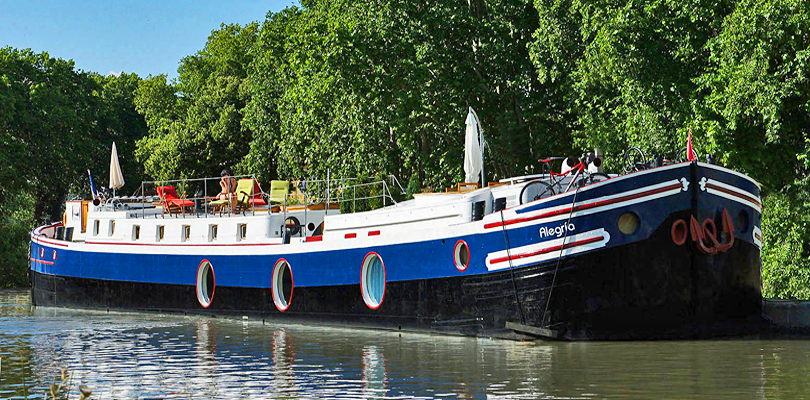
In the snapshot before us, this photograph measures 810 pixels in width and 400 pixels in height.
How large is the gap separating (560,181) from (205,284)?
11215 mm

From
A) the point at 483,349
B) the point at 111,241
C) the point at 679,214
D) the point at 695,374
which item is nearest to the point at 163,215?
the point at 111,241

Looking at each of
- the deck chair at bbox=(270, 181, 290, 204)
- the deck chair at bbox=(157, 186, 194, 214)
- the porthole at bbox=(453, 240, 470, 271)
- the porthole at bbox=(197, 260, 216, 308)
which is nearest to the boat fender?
the porthole at bbox=(453, 240, 470, 271)

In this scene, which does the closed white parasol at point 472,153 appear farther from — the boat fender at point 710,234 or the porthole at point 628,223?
the boat fender at point 710,234

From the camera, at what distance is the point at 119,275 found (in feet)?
97.0

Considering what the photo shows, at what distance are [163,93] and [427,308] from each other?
57209 mm

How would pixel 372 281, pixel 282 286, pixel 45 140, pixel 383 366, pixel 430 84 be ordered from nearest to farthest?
pixel 383 366
pixel 372 281
pixel 282 286
pixel 430 84
pixel 45 140

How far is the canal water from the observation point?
14242mm

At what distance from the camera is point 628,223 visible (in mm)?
18953

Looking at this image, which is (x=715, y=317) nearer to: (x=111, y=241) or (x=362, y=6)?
(x=111, y=241)

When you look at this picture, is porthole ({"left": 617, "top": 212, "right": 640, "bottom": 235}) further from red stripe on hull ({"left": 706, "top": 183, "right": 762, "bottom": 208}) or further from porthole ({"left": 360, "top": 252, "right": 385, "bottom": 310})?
porthole ({"left": 360, "top": 252, "right": 385, "bottom": 310})

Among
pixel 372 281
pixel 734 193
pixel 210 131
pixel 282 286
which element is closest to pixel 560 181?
pixel 734 193

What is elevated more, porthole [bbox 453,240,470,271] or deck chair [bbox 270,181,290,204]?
deck chair [bbox 270,181,290,204]

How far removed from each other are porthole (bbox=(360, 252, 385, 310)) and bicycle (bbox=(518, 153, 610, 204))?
12.8 feet

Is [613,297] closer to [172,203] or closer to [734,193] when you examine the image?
[734,193]
